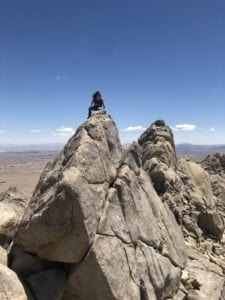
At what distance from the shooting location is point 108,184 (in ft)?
67.4

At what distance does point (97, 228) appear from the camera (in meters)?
18.2

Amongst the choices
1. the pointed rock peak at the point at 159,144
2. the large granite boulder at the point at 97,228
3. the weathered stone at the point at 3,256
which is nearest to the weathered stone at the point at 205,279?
the large granite boulder at the point at 97,228

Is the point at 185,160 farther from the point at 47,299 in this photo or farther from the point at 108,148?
the point at 47,299

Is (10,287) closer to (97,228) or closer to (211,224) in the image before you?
(97,228)

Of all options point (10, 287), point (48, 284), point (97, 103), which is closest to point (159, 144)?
point (97, 103)

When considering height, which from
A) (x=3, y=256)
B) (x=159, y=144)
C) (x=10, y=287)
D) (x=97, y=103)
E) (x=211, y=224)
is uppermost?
(x=97, y=103)

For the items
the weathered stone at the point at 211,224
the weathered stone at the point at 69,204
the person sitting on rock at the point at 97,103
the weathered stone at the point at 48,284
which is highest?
the person sitting on rock at the point at 97,103

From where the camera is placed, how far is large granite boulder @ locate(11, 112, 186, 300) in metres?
17.4

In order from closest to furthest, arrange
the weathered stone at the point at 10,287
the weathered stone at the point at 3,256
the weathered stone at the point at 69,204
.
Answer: the weathered stone at the point at 10,287
the weathered stone at the point at 69,204
the weathered stone at the point at 3,256

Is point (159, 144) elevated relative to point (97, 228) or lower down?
elevated

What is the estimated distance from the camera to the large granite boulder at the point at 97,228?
17359mm

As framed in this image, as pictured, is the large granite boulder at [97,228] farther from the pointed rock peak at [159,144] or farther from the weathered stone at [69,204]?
the pointed rock peak at [159,144]

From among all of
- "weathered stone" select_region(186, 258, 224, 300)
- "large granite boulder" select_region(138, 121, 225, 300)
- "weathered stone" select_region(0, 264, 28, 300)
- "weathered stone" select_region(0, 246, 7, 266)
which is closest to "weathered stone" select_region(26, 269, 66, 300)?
"weathered stone" select_region(0, 264, 28, 300)

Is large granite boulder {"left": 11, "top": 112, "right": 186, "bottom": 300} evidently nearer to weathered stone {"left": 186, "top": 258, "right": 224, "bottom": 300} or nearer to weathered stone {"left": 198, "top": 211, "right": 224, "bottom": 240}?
weathered stone {"left": 186, "top": 258, "right": 224, "bottom": 300}
